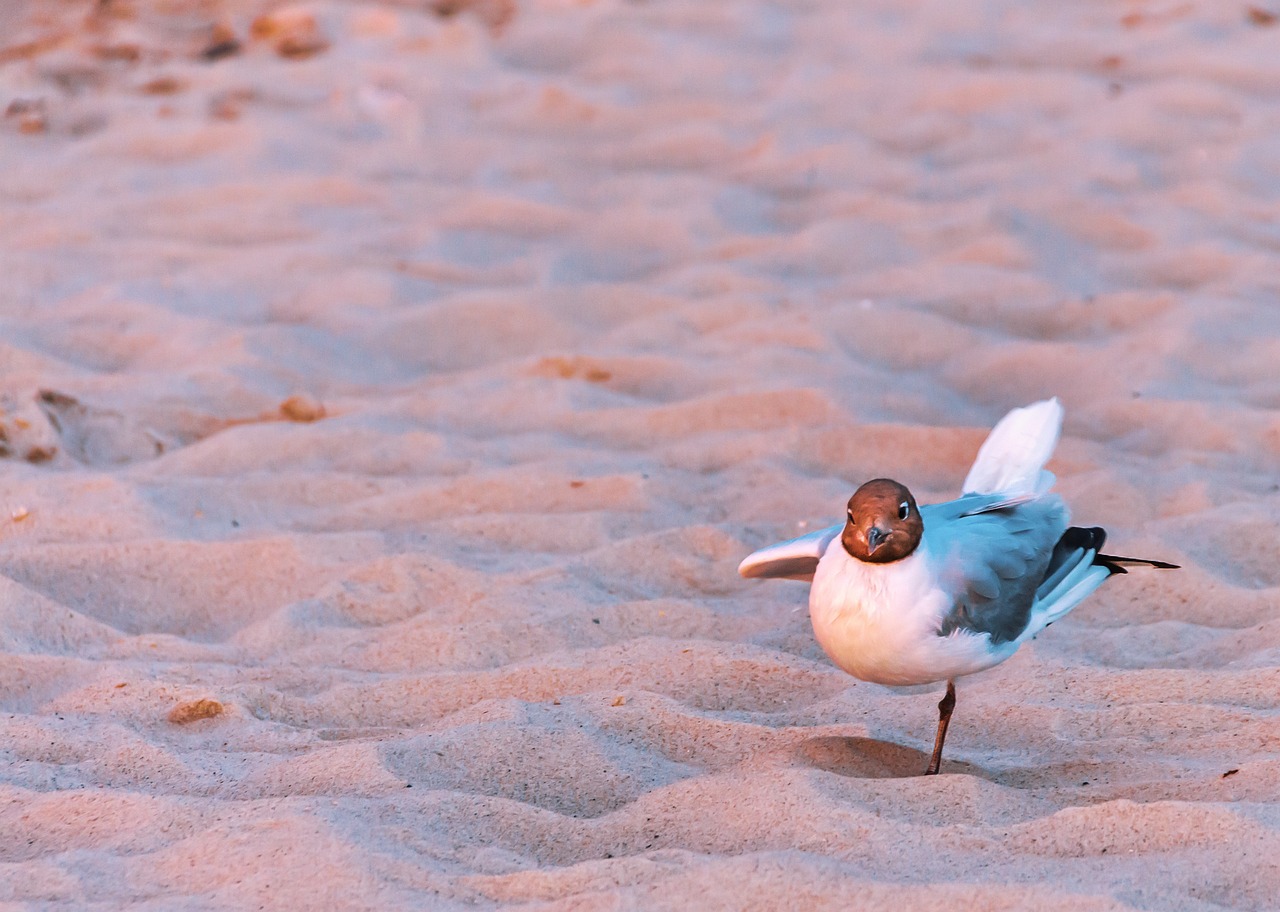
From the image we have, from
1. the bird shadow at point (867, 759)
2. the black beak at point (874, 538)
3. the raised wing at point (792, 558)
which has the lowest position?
the bird shadow at point (867, 759)

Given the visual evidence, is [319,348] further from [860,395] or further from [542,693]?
[542,693]

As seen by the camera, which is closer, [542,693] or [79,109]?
[542,693]

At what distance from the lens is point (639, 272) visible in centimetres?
480

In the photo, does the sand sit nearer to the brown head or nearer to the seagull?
the seagull

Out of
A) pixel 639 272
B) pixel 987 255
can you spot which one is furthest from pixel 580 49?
pixel 987 255

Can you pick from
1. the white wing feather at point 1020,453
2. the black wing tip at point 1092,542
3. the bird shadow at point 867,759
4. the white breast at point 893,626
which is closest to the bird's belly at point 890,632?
the white breast at point 893,626

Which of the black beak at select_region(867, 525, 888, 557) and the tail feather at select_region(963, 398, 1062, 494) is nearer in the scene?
the black beak at select_region(867, 525, 888, 557)

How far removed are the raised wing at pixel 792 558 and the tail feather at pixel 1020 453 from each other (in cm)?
39

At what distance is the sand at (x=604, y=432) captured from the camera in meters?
2.14

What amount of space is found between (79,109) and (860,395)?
350 centimetres

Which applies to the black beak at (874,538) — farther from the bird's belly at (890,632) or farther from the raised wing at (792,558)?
the raised wing at (792,558)

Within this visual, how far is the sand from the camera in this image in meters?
2.14

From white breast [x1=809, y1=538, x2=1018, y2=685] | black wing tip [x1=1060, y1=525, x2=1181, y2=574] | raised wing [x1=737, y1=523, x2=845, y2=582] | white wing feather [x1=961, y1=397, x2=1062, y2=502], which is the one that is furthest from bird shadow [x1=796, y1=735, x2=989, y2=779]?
white wing feather [x1=961, y1=397, x2=1062, y2=502]

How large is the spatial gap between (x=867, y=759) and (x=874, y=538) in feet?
1.34
